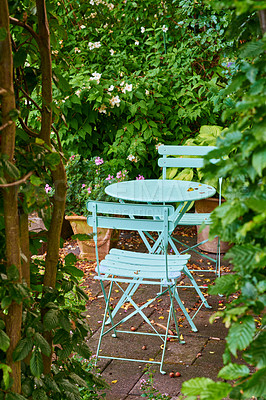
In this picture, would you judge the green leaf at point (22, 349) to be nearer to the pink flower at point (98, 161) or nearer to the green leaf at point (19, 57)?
the green leaf at point (19, 57)

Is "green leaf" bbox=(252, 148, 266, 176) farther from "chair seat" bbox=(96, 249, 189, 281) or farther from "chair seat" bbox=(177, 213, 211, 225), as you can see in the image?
"chair seat" bbox=(177, 213, 211, 225)

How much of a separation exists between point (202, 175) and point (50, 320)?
3.37 metres

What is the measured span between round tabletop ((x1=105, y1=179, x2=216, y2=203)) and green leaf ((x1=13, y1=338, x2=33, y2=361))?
6.37ft

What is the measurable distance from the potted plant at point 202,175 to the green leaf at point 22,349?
3358mm

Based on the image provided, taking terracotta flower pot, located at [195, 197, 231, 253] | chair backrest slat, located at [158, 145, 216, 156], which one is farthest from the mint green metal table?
terracotta flower pot, located at [195, 197, 231, 253]

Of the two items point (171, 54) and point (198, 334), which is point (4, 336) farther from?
point (171, 54)

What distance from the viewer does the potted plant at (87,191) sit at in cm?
501

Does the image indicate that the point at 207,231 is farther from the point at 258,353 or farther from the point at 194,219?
the point at 258,353

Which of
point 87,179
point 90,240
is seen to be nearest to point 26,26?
point 90,240

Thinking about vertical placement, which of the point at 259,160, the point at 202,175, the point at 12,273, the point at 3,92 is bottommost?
the point at 202,175

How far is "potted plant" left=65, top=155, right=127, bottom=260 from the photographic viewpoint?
5.01 metres

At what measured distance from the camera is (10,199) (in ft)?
5.60

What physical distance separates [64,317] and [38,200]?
48 centimetres

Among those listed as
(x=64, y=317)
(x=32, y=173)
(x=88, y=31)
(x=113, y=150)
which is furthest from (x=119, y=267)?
(x=88, y=31)
